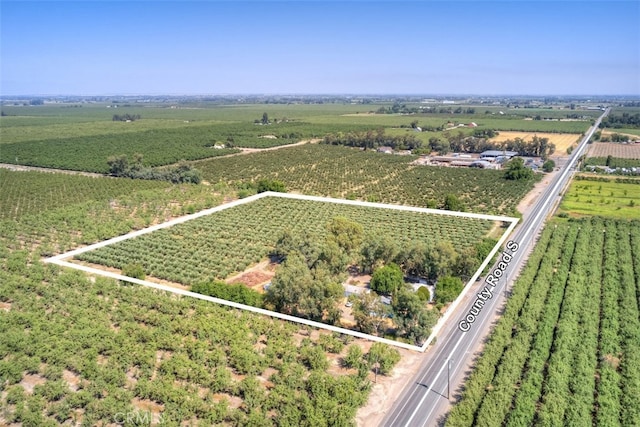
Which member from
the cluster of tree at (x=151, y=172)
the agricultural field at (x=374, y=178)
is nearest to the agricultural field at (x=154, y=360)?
the agricultural field at (x=374, y=178)

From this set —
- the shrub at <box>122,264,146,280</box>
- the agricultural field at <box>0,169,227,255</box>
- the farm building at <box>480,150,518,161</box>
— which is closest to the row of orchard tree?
the shrub at <box>122,264,146,280</box>

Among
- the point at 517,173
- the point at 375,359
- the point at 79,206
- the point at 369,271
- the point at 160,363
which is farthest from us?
the point at 517,173

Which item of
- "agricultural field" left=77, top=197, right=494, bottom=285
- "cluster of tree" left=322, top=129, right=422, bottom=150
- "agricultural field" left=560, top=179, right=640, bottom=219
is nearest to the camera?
"agricultural field" left=77, top=197, right=494, bottom=285

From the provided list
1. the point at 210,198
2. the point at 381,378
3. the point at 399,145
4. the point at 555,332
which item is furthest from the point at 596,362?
the point at 399,145

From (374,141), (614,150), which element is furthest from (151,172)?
(614,150)

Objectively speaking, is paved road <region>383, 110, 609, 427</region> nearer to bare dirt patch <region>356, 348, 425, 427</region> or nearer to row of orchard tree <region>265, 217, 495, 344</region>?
bare dirt patch <region>356, 348, 425, 427</region>

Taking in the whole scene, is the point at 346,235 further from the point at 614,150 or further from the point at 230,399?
the point at 614,150

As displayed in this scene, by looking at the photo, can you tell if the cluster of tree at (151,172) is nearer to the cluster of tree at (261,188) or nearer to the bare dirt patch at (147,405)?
the cluster of tree at (261,188)
